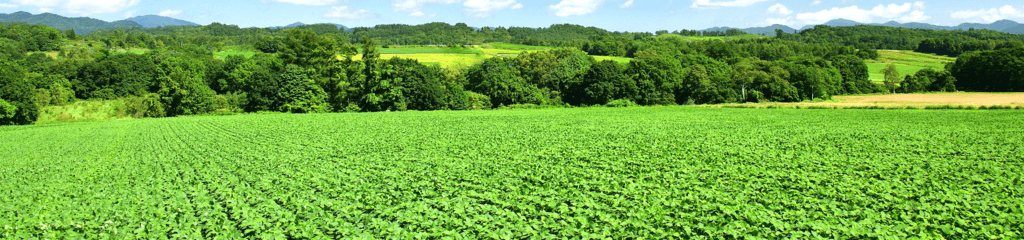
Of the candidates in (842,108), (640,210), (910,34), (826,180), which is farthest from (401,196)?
(910,34)

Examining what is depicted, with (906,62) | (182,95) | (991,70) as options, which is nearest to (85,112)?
(182,95)

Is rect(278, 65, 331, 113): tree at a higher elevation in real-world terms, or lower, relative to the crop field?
higher

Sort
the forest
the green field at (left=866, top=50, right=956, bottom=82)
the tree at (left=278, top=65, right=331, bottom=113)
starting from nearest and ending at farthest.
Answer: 1. the tree at (left=278, top=65, right=331, bottom=113)
2. the forest
3. the green field at (left=866, top=50, right=956, bottom=82)

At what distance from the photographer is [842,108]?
171 feet

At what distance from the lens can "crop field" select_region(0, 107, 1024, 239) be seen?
9180 mm

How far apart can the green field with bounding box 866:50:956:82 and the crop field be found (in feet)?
314

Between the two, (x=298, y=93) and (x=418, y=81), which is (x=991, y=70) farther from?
(x=298, y=93)

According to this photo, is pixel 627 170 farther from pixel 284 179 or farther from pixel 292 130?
pixel 292 130

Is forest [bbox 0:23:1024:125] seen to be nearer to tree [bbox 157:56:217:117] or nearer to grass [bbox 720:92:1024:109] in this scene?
tree [bbox 157:56:217:117]

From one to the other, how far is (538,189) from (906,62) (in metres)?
141

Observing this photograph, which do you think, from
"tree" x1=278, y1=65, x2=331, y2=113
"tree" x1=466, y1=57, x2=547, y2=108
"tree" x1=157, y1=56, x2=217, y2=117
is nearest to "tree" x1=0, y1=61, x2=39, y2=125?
"tree" x1=157, y1=56, x2=217, y2=117

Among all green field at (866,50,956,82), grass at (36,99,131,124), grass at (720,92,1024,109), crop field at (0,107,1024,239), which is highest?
green field at (866,50,956,82)

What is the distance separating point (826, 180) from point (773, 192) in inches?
115

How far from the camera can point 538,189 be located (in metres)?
12.2
